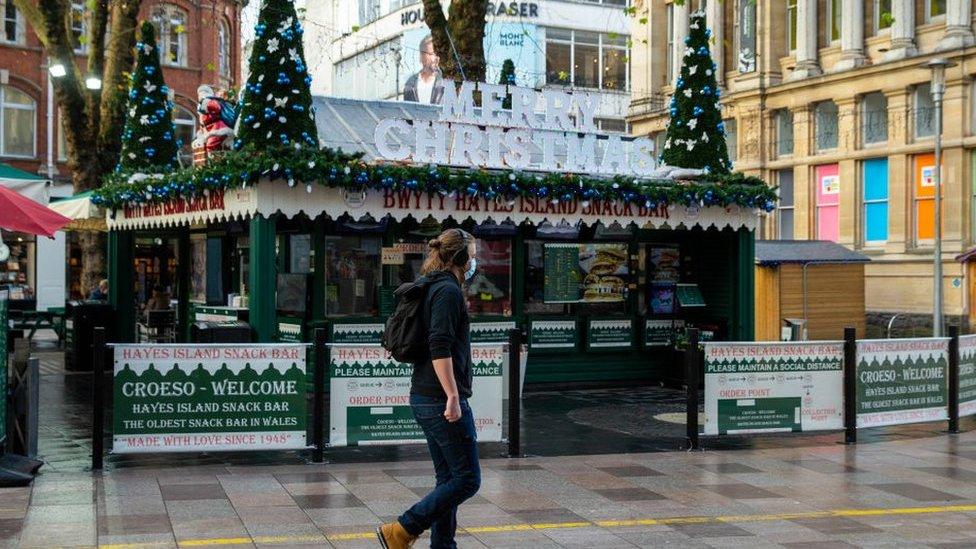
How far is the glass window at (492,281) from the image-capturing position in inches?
669

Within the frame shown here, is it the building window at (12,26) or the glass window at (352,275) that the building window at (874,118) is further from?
the building window at (12,26)

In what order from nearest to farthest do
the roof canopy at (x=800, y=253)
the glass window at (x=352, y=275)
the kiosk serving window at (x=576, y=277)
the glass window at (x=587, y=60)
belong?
the glass window at (x=352, y=275)
the kiosk serving window at (x=576, y=277)
the roof canopy at (x=800, y=253)
the glass window at (x=587, y=60)

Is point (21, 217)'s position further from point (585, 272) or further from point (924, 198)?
point (924, 198)

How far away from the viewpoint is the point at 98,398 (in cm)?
980

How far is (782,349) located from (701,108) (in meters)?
7.24

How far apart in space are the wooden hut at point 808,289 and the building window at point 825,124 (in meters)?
12.6

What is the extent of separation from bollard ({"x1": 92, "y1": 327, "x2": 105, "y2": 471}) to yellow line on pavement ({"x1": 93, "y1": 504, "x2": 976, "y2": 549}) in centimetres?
262

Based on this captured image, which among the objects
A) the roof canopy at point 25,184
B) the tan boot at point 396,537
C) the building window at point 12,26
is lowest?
the tan boot at point 396,537

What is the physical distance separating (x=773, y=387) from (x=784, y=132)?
28.8m

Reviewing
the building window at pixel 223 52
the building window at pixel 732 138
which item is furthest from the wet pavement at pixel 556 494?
the building window at pixel 223 52

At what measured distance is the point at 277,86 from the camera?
47.1 feet

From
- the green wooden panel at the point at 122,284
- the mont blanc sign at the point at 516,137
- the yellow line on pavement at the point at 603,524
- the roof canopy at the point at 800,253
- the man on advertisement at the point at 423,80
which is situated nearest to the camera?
the yellow line on pavement at the point at 603,524

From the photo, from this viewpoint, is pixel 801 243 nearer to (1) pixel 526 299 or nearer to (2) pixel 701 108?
(2) pixel 701 108

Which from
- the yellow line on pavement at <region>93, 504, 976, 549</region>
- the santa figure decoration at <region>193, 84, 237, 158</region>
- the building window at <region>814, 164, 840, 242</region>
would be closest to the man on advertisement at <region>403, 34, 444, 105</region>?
the building window at <region>814, 164, 840, 242</region>
